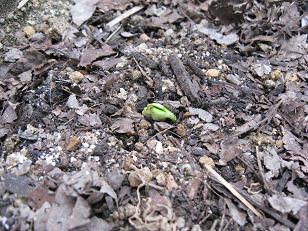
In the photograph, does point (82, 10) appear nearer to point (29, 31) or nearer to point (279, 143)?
point (29, 31)

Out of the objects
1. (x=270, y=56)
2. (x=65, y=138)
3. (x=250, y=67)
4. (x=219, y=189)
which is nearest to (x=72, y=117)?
(x=65, y=138)

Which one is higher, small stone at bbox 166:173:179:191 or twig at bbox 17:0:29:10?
twig at bbox 17:0:29:10

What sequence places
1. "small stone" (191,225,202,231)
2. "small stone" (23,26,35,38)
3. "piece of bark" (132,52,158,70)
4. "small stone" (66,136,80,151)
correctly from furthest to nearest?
"small stone" (23,26,35,38), "piece of bark" (132,52,158,70), "small stone" (66,136,80,151), "small stone" (191,225,202,231)

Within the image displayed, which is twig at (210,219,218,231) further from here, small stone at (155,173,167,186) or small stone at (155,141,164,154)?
small stone at (155,141,164,154)

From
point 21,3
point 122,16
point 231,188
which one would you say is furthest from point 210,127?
point 21,3

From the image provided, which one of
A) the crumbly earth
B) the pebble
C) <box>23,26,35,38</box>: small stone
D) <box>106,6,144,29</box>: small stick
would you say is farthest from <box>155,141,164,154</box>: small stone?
<box>23,26,35,38</box>: small stone

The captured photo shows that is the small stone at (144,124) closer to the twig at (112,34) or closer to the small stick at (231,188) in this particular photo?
the small stick at (231,188)

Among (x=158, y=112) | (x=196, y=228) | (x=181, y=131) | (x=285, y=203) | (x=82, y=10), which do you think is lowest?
(x=285, y=203)

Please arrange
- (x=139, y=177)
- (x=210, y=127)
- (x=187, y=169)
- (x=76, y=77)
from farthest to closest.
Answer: (x=76, y=77) < (x=210, y=127) < (x=187, y=169) < (x=139, y=177)
